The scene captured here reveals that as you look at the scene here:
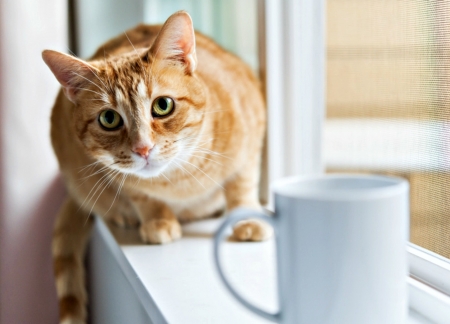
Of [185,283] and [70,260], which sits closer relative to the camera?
[185,283]

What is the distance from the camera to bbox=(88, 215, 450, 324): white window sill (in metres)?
0.65

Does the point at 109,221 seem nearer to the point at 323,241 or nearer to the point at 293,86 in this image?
the point at 293,86

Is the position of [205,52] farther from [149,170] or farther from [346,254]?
[346,254]

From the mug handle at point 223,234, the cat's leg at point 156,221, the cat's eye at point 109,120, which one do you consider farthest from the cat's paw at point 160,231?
the mug handle at point 223,234

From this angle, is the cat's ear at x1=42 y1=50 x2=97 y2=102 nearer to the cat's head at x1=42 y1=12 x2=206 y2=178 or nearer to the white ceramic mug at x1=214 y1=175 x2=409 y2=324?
the cat's head at x1=42 y1=12 x2=206 y2=178

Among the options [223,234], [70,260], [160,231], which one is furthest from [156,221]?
[223,234]

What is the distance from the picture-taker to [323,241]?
46 cm

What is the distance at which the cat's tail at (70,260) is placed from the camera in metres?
1.04

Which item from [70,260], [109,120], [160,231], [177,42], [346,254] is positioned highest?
[177,42]

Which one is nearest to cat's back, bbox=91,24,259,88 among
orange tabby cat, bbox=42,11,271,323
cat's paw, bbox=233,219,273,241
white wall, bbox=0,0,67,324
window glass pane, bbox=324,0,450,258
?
orange tabby cat, bbox=42,11,271,323

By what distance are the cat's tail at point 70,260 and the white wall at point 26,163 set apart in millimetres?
89

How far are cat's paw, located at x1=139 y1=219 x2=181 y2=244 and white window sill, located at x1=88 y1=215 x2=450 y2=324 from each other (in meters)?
0.02

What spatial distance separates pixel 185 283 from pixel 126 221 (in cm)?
45

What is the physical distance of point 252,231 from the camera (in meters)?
0.94
